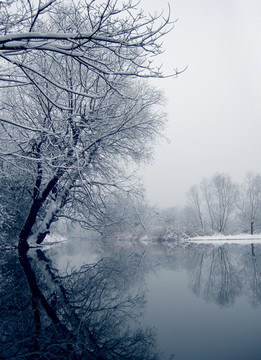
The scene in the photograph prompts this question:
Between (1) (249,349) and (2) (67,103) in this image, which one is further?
(2) (67,103)

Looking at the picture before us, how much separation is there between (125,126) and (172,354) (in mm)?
8600

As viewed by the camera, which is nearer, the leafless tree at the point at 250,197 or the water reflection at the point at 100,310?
the water reflection at the point at 100,310

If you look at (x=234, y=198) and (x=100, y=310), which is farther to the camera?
Answer: (x=234, y=198)

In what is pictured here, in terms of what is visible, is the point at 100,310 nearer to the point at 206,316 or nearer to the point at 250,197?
the point at 206,316

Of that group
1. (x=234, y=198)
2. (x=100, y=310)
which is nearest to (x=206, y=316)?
(x=100, y=310)

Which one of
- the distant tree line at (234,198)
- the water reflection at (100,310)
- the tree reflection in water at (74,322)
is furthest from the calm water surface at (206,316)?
the distant tree line at (234,198)

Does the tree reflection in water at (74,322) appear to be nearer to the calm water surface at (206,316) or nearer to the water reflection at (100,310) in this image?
the water reflection at (100,310)

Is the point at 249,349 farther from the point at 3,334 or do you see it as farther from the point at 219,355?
the point at 3,334

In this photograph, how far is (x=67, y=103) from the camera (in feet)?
32.9

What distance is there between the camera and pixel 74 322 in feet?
8.39

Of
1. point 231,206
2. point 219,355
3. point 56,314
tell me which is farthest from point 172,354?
point 231,206

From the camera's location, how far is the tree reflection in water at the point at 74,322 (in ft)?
6.57

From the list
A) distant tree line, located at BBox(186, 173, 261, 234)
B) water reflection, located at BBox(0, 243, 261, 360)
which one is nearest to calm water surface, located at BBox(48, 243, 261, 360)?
water reflection, located at BBox(0, 243, 261, 360)

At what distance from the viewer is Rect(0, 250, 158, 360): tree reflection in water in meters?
2.00
